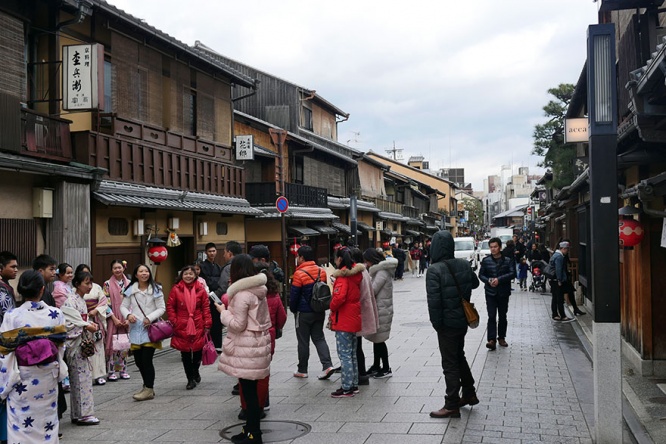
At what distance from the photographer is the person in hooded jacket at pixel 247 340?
6504 mm

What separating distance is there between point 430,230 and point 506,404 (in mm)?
61328

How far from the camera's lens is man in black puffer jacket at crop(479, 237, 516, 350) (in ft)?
37.9

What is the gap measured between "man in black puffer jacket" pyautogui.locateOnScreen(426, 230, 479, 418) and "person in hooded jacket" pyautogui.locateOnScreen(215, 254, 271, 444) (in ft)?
6.85

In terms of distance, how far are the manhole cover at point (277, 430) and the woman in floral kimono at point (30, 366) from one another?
1841 mm

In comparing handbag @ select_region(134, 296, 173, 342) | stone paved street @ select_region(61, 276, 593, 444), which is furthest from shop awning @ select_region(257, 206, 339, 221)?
handbag @ select_region(134, 296, 173, 342)

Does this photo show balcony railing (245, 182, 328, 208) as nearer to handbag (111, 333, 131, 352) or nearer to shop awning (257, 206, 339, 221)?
shop awning (257, 206, 339, 221)

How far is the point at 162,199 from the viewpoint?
15.5 meters

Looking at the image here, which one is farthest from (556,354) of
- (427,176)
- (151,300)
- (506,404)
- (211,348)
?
(427,176)

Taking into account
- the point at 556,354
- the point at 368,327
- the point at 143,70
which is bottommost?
the point at 556,354

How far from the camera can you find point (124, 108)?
14.8 m

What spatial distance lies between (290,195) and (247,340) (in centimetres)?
1970

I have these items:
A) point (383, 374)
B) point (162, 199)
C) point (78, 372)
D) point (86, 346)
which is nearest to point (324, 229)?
point (162, 199)

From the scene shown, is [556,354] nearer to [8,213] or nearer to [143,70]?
[8,213]

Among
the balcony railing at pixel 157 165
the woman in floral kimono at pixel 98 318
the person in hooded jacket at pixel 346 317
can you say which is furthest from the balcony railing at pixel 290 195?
the person in hooded jacket at pixel 346 317
